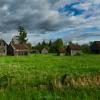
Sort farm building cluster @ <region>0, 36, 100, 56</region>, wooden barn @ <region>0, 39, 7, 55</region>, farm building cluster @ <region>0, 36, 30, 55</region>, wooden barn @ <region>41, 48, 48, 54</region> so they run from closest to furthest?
1. wooden barn @ <region>0, 39, 7, 55</region>
2. farm building cluster @ <region>0, 36, 100, 56</region>
3. farm building cluster @ <region>0, 36, 30, 55</region>
4. wooden barn @ <region>41, 48, 48, 54</region>

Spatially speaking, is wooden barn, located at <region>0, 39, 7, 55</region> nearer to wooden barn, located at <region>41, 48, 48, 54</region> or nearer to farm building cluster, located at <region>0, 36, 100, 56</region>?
farm building cluster, located at <region>0, 36, 100, 56</region>

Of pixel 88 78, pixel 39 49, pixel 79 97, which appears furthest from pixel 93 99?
pixel 39 49

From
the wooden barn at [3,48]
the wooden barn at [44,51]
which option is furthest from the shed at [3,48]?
the wooden barn at [44,51]

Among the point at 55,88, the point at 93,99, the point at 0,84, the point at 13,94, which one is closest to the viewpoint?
the point at 93,99

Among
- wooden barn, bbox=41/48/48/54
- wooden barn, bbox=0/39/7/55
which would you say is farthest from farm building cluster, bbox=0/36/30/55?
wooden barn, bbox=41/48/48/54

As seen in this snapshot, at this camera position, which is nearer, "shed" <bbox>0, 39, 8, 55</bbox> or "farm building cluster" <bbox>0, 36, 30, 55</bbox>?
"shed" <bbox>0, 39, 8, 55</bbox>

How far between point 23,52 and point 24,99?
378ft

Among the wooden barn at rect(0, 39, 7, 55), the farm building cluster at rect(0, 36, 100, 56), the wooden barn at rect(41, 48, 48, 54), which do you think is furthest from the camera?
the wooden barn at rect(41, 48, 48, 54)

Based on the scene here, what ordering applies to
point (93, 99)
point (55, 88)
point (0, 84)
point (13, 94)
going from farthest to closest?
point (0, 84) → point (55, 88) → point (13, 94) → point (93, 99)

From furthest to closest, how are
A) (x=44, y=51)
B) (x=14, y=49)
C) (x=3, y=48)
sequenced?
(x=44, y=51), (x=14, y=49), (x=3, y=48)

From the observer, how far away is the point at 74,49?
13375 centimetres

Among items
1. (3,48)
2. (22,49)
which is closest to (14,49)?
(22,49)

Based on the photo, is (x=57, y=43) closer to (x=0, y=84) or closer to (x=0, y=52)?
(x=0, y=52)

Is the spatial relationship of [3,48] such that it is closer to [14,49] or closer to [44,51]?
[14,49]
